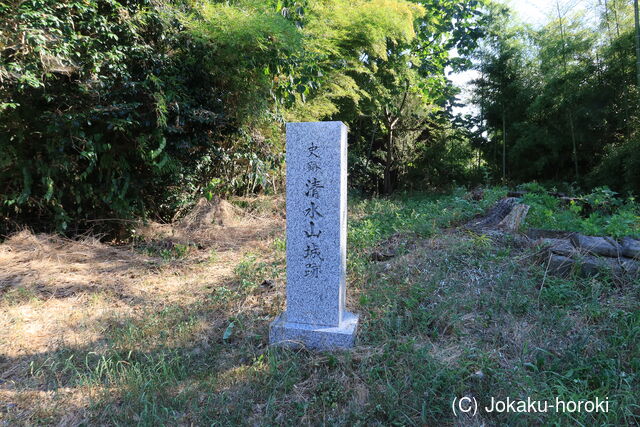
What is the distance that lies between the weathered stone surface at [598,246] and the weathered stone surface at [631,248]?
0.04 m

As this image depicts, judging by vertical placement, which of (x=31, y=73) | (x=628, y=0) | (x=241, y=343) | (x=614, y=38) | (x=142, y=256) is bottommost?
(x=241, y=343)

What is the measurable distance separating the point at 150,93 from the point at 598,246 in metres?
4.95

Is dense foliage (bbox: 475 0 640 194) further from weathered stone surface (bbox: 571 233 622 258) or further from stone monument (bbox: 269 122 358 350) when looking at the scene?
stone monument (bbox: 269 122 358 350)

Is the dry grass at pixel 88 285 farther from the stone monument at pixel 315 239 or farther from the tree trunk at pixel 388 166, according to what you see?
the tree trunk at pixel 388 166

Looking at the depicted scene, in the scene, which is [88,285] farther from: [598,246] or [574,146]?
[574,146]

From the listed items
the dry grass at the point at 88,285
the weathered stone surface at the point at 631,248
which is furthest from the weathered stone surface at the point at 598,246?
the dry grass at the point at 88,285

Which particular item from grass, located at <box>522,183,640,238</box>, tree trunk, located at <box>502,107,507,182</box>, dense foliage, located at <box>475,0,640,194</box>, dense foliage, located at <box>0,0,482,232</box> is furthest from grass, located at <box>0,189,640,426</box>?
tree trunk, located at <box>502,107,507,182</box>

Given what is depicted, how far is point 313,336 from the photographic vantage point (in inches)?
99.8

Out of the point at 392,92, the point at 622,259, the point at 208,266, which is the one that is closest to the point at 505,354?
the point at 622,259

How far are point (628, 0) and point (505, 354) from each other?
7.29 metres

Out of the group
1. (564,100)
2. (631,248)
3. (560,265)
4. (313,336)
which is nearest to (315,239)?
(313,336)

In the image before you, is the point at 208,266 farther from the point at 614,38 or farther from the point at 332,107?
the point at 614,38

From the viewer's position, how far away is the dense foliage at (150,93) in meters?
4.03

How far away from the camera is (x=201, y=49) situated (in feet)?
15.5
